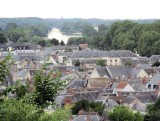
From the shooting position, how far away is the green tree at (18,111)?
9.74m

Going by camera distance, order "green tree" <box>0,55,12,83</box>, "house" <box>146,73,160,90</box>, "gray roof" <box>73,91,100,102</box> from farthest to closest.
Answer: "house" <box>146,73,160,90</box>
"gray roof" <box>73,91,100,102</box>
"green tree" <box>0,55,12,83</box>

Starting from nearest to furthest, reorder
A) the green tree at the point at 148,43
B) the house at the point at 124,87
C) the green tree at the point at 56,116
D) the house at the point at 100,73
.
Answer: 1. the green tree at the point at 56,116
2. the house at the point at 124,87
3. the house at the point at 100,73
4. the green tree at the point at 148,43

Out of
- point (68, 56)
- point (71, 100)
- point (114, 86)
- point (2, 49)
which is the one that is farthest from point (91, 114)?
point (2, 49)

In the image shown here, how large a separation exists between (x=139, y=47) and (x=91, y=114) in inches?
2640

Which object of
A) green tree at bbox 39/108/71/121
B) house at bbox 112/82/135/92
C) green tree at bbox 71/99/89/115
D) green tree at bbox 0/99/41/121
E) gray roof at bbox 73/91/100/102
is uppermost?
green tree at bbox 0/99/41/121

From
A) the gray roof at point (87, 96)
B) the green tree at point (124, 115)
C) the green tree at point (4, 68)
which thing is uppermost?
the green tree at point (4, 68)

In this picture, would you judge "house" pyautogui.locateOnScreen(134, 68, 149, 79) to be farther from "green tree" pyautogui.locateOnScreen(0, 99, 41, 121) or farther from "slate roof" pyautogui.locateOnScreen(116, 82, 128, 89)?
"green tree" pyautogui.locateOnScreen(0, 99, 41, 121)

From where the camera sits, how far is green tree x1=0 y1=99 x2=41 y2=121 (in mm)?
9742

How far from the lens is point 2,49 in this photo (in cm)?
10275

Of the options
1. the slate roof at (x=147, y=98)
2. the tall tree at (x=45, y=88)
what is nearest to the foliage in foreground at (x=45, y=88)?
the tall tree at (x=45, y=88)

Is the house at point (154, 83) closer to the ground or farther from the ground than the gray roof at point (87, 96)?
closer to the ground

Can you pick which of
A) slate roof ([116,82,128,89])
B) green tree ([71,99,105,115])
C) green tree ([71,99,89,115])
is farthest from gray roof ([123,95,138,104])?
slate roof ([116,82,128,89])

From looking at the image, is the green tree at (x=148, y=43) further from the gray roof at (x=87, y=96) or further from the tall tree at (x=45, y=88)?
the tall tree at (x=45, y=88)

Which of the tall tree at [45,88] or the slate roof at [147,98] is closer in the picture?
the tall tree at [45,88]
